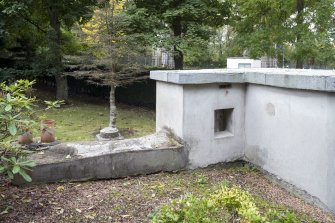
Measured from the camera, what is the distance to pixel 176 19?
12328 mm

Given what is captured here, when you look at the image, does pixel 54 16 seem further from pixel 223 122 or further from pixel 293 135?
pixel 293 135

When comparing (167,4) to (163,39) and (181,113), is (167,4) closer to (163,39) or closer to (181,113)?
(163,39)

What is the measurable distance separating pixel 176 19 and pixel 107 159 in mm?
9395

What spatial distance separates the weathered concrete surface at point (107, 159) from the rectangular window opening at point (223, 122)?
759 mm

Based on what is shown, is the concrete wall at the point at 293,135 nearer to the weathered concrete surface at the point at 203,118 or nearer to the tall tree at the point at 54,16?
the weathered concrete surface at the point at 203,118

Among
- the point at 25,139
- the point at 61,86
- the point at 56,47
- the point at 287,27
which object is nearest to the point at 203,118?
the point at 25,139

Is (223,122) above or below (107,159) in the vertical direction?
above

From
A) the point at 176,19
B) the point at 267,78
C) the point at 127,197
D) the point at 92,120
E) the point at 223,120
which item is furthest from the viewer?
the point at 176,19

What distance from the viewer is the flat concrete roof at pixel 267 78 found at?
3412 mm

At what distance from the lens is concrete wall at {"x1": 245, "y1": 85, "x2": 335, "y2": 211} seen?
3.55 meters

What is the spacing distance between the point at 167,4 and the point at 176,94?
826 centimetres

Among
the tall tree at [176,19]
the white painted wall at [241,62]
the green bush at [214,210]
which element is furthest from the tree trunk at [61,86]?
the green bush at [214,210]

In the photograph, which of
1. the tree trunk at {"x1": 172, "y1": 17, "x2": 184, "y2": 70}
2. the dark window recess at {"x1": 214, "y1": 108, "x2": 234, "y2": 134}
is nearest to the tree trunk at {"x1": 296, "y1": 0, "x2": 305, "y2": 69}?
the tree trunk at {"x1": 172, "y1": 17, "x2": 184, "y2": 70}

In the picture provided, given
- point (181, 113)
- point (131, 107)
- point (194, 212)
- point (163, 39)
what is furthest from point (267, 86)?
point (131, 107)
